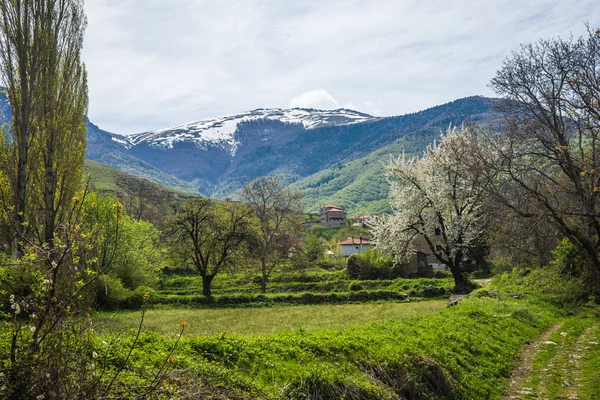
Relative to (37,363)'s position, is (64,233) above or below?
above

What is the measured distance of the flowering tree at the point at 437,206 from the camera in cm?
3005

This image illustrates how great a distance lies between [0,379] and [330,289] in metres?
34.7

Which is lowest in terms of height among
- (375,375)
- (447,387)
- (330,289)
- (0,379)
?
(330,289)

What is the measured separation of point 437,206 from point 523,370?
63.8ft

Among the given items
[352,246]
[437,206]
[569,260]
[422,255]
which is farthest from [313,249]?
[569,260]

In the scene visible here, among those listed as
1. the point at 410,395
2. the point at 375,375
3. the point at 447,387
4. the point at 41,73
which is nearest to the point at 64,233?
the point at 375,375

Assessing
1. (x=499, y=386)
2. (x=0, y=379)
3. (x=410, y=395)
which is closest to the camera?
(x=0, y=379)

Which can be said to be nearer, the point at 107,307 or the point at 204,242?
the point at 107,307

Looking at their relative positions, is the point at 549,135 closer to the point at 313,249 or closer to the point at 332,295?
the point at 332,295

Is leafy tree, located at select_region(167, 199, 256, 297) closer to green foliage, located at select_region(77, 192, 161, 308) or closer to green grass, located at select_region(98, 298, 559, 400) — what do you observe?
green foliage, located at select_region(77, 192, 161, 308)

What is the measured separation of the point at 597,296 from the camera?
1964cm

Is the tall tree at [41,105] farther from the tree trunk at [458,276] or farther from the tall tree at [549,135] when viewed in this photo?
the tree trunk at [458,276]

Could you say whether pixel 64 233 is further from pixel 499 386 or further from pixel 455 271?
pixel 455 271

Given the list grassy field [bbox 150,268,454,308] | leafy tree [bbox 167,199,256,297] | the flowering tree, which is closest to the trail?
the flowering tree
